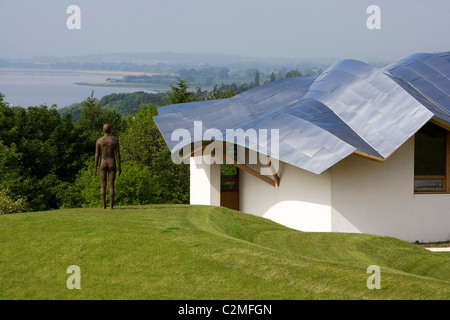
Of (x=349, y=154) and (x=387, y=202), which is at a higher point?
(x=349, y=154)

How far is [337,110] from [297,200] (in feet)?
13.1

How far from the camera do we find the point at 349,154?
74.3ft

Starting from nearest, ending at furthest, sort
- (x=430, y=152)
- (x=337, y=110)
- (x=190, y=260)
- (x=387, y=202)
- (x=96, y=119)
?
1. (x=190, y=260)
2. (x=387, y=202)
3. (x=337, y=110)
4. (x=430, y=152)
5. (x=96, y=119)

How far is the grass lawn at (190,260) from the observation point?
1241 cm

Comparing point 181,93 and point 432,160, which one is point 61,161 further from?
point 432,160

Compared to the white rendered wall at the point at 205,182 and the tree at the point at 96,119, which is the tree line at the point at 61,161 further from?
the tree at the point at 96,119

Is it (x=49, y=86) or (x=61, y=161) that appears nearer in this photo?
(x=61, y=161)

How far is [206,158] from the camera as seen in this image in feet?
90.5

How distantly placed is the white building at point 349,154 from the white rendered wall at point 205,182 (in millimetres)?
44

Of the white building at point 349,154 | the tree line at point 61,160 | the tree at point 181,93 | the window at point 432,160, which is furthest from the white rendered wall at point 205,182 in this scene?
the tree at point 181,93

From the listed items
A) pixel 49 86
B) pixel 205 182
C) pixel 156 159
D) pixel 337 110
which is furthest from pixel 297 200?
pixel 49 86

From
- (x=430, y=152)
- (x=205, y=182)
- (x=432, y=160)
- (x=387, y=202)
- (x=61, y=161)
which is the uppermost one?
(x=430, y=152)
